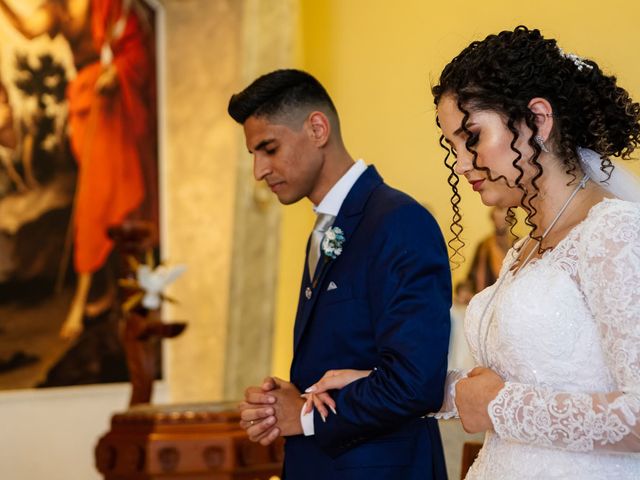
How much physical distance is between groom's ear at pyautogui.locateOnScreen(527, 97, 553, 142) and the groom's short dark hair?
1.31 m

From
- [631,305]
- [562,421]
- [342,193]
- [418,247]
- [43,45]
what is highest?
[43,45]

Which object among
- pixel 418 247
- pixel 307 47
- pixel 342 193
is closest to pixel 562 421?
pixel 418 247

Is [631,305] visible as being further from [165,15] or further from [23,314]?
[165,15]

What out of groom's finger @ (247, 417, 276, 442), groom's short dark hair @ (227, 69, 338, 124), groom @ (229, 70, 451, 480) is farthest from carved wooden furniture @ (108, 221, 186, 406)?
groom's finger @ (247, 417, 276, 442)

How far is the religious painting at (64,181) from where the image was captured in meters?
6.51

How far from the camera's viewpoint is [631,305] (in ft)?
6.77

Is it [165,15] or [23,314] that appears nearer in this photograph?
[23,314]

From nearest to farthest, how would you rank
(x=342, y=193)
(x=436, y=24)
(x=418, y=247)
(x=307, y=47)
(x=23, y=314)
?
(x=418, y=247)
(x=342, y=193)
(x=23, y=314)
(x=436, y=24)
(x=307, y=47)

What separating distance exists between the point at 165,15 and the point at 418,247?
648 cm

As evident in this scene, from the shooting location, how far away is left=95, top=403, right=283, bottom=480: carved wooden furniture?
4.99 meters

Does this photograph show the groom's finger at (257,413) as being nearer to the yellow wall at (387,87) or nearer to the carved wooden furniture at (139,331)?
the carved wooden furniture at (139,331)

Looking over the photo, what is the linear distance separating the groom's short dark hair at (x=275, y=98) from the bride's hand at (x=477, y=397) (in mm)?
1455

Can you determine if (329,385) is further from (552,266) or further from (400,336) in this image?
(552,266)

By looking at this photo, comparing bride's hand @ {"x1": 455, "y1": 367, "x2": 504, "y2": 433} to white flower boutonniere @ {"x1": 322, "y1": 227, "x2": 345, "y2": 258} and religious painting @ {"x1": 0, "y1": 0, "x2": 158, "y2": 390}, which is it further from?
religious painting @ {"x1": 0, "y1": 0, "x2": 158, "y2": 390}
